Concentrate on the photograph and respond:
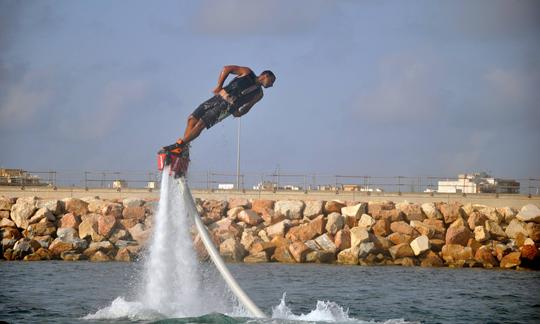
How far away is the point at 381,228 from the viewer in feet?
130

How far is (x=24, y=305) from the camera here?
2372 cm

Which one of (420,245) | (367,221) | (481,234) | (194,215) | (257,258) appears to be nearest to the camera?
(194,215)

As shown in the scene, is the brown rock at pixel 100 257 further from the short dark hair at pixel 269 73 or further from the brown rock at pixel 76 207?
the short dark hair at pixel 269 73

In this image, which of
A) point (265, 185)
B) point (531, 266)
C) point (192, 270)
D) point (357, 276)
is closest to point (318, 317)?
point (192, 270)

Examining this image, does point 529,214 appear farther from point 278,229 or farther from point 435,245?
point 278,229

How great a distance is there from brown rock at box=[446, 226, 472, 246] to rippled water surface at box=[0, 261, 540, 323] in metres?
3.05

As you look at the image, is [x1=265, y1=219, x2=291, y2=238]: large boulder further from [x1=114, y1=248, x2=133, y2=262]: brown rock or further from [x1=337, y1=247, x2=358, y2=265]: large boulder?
[x1=114, y1=248, x2=133, y2=262]: brown rock

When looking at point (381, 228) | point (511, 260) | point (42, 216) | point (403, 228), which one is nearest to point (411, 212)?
point (403, 228)

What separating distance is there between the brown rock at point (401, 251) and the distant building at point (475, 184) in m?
16.2

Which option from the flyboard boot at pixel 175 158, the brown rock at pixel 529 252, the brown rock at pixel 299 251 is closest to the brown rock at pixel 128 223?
the brown rock at pixel 299 251

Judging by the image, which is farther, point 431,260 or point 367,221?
point 367,221

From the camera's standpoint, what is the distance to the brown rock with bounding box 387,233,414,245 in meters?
39.0

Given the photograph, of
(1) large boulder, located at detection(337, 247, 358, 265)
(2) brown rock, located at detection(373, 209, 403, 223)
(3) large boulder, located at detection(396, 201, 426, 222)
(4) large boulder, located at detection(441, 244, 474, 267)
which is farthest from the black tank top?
(3) large boulder, located at detection(396, 201, 426, 222)

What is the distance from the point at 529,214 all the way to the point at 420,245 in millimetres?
6935
